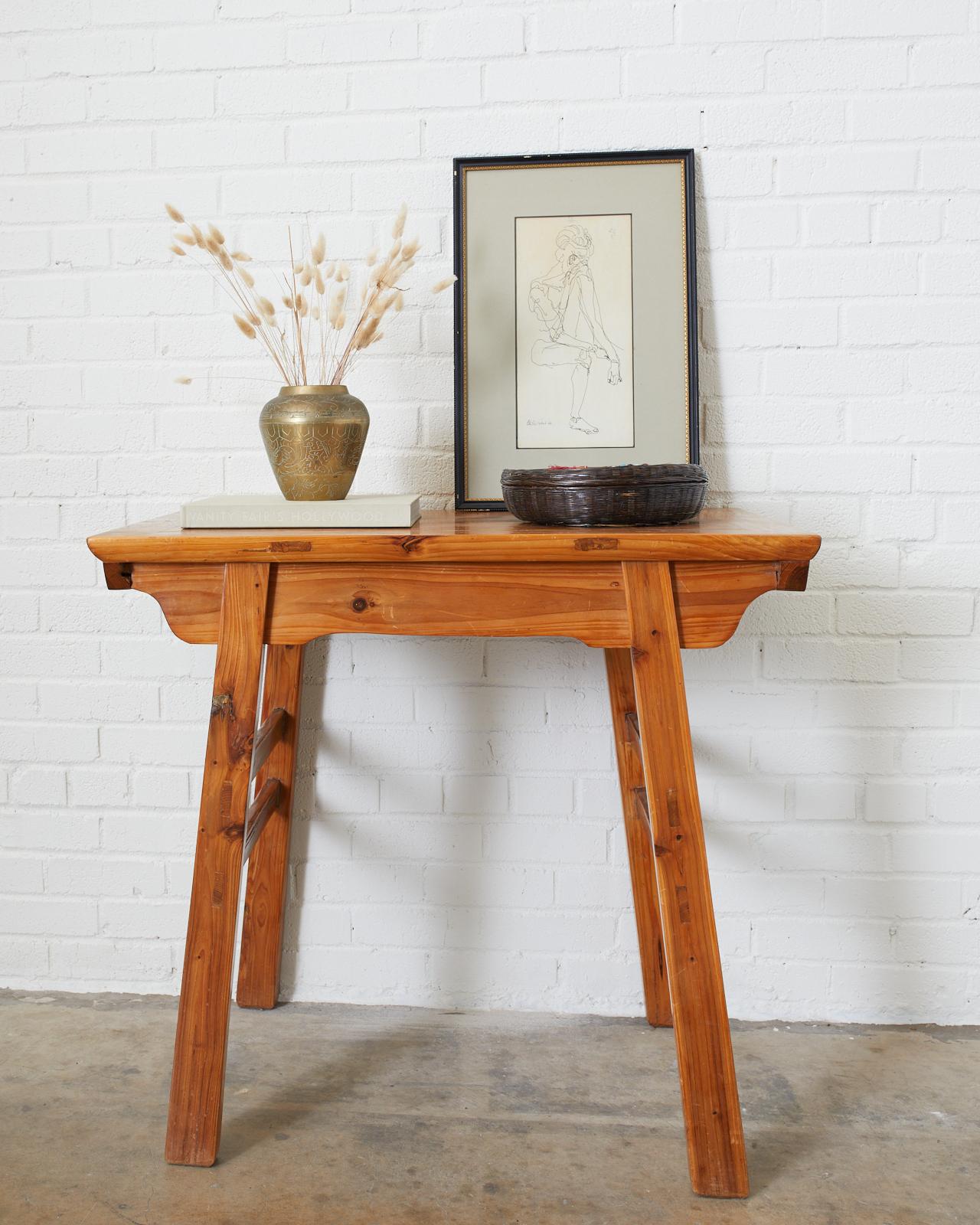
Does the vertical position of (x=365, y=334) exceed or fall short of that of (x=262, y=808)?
it exceeds it

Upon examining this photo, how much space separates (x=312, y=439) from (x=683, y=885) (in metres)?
0.79

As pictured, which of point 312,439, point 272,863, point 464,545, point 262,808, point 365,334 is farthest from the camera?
point 272,863

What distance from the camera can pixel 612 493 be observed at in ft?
4.61

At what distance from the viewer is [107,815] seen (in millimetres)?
1988

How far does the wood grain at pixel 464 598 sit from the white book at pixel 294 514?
0.06 meters

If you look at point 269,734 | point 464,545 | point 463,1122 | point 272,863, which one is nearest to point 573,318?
point 464,545

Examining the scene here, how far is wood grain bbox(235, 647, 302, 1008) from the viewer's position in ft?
6.05

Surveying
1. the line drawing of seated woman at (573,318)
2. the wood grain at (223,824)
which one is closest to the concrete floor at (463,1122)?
the wood grain at (223,824)

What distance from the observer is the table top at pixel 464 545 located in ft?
4.38

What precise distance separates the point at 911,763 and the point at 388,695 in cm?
93

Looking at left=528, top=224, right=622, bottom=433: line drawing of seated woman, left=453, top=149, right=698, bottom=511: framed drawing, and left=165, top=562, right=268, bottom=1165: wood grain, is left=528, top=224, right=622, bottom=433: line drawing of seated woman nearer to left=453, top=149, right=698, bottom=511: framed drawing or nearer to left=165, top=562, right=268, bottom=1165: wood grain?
left=453, top=149, right=698, bottom=511: framed drawing

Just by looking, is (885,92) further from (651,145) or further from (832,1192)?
(832,1192)

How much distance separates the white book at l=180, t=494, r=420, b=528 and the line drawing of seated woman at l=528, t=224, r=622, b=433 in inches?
19.9

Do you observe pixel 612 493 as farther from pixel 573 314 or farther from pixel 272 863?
pixel 272 863
